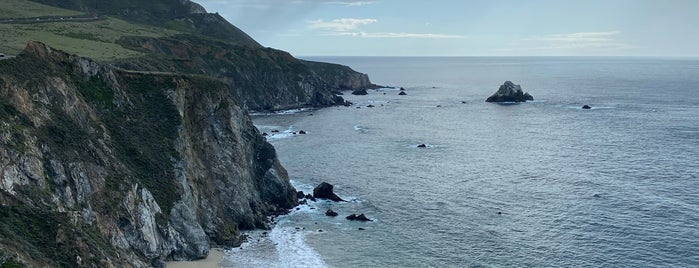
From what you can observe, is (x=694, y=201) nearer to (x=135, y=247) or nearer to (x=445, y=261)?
(x=445, y=261)

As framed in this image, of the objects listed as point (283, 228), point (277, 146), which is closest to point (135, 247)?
point (283, 228)

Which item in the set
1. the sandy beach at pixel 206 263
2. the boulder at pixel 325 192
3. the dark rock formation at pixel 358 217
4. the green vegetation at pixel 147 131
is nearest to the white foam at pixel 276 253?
the sandy beach at pixel 206 263

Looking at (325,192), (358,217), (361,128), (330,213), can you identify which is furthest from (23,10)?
(358,217)

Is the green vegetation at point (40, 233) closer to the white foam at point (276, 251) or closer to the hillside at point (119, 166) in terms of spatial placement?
the hillside at point (119, 166)

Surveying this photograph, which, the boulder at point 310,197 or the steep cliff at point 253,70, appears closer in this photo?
the boulder at point 310,197

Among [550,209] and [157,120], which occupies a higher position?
[157,120]

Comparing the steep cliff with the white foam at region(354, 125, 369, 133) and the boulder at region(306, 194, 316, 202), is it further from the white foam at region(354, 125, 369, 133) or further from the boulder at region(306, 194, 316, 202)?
the boulder at region(306, 194, 316, 202)

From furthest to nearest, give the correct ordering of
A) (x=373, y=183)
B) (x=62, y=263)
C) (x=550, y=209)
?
(x=373, y=183), (x=550, y=209), (x=62, y=263)
